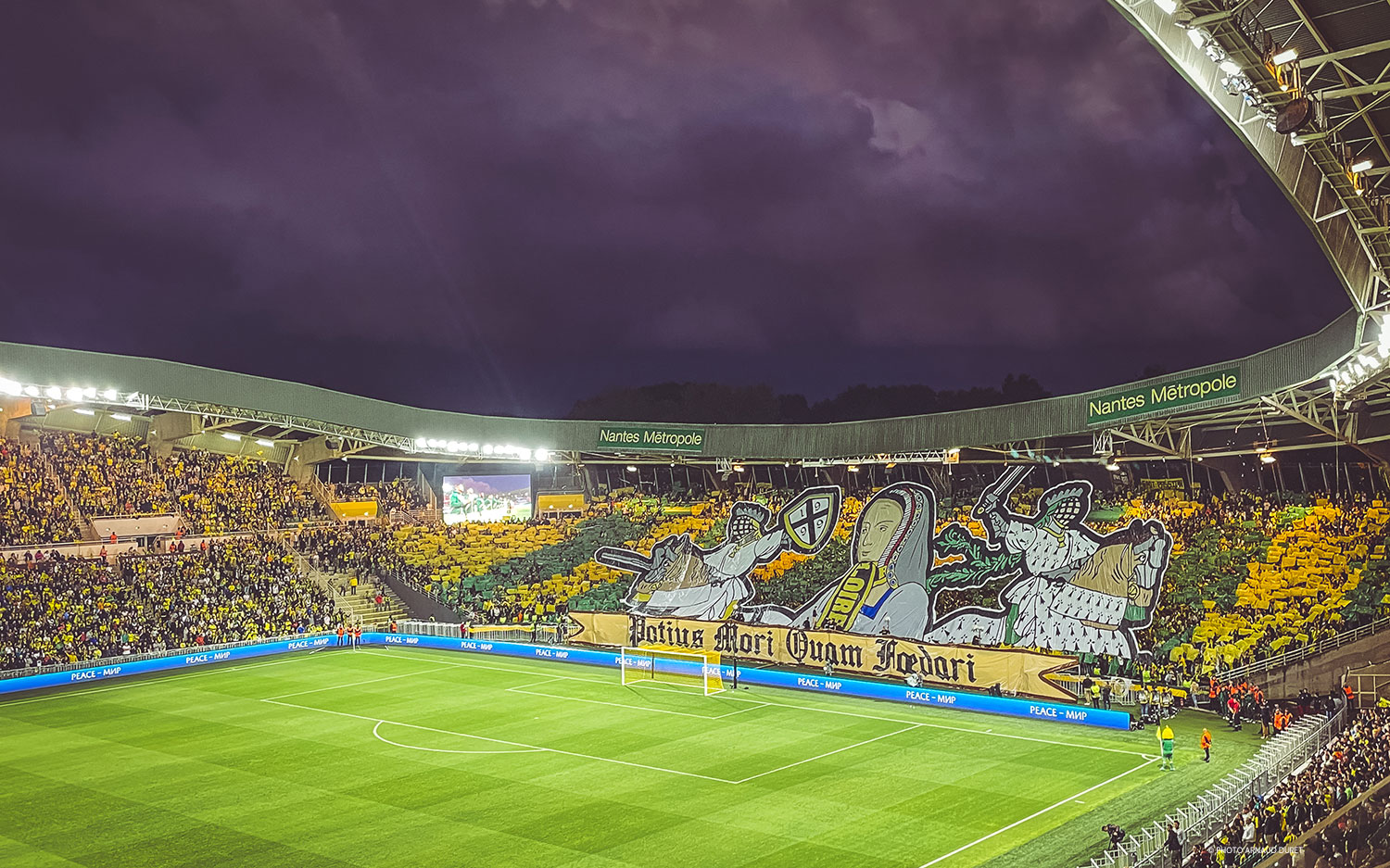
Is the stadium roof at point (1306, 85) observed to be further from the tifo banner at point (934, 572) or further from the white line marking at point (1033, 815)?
the tifo banner at point (934, 572)

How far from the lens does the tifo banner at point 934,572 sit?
34.5 meters

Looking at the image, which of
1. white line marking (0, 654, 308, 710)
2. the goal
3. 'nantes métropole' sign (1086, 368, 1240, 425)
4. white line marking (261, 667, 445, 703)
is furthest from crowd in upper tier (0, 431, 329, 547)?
'nantes métropole' sign (1086, 368, 1240, 425)

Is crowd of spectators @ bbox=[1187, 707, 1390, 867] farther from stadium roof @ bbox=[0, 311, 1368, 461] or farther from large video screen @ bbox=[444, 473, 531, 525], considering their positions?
large video screen @ bbox=[444, 473, 531, 525]

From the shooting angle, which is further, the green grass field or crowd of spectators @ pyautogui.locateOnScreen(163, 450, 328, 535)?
crowd of spectators @ pyautogui.locateOnScreen(163, 450, 328, 535)

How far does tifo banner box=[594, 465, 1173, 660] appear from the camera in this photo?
3450 cm

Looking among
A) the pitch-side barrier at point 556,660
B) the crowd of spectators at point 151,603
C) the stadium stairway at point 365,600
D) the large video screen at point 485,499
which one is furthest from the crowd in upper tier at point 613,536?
the pitch-side barrier at point 556,660

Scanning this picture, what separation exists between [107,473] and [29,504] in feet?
13.7

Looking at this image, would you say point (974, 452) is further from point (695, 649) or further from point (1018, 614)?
point (695, 649)

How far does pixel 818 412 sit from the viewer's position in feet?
381

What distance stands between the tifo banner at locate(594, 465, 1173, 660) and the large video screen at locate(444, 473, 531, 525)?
1467 centimetres

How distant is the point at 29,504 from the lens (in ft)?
153

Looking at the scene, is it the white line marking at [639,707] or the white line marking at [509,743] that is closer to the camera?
the white line marking at [509,743]

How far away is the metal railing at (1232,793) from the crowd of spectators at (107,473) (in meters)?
46.7

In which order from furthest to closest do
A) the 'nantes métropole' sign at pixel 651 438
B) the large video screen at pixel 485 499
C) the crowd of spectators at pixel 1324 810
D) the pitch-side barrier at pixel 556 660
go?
the large video screen at pixel 485 499
the 'nantes métropole' sign at pixel 651 438
the pitch-side barrier at pixel 556 660
the crowd of spectators at pixel 1324 810
